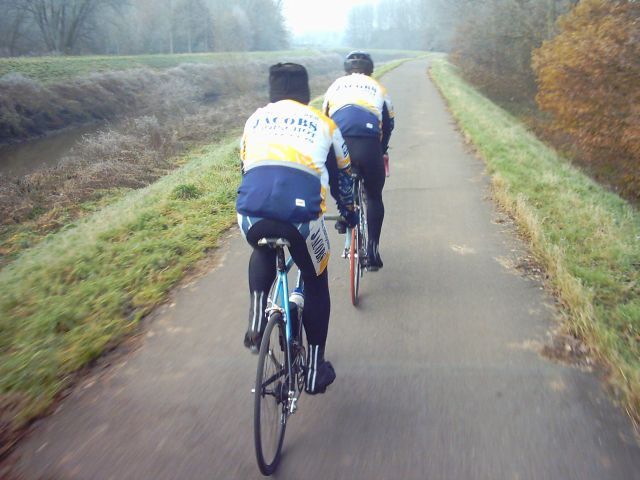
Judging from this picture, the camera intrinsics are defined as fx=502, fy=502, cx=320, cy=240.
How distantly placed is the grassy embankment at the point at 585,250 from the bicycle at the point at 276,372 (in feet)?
6.72

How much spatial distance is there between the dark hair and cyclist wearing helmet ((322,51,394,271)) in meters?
1.38

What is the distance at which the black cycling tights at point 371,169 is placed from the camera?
4.23 meters

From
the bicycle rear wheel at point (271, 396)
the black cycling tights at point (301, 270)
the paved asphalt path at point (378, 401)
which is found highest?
the black cycling tights at point (301, 270)

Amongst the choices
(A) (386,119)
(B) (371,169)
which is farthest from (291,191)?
(A) (386,119)

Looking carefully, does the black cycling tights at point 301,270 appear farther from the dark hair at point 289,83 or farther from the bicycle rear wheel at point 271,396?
the dark hair at point 289,83

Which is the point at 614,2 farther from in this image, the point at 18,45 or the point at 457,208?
the point at 18,45

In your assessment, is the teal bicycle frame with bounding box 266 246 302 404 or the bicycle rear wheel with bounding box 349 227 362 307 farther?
the bicycle rear wheel with bounding box 349 227 362 307

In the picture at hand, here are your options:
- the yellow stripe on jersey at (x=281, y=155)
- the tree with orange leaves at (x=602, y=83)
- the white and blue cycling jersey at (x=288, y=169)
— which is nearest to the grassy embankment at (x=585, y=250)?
the white and blue cycling jersey at (x=288, y=169)

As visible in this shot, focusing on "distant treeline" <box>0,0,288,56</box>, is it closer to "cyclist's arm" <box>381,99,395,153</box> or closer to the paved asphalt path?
"cyclist's arm" <box>381,99,395,153</box>

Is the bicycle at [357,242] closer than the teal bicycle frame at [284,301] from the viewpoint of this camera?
No

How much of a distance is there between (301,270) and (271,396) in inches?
27.2

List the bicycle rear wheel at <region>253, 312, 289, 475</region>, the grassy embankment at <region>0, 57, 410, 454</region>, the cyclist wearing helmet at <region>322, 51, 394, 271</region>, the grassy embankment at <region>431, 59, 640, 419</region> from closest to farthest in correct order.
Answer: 1. the bicycle rear wheel at <region>253, 312, 289, 475</region>
2. the grassy embankment at <region>0, 57, 410, 454</region>
3. the grassy embankment at <region>431, 59, 640, 419</region>
4. the cyclist wearing helmet at <region>322, 51, 394, 271</region>

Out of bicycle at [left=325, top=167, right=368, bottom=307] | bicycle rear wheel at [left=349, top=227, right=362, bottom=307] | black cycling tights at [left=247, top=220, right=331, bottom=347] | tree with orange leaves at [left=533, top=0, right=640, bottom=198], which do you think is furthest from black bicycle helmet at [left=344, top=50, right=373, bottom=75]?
tree with orange leaves at [left=533, top=0, right=640, bottom=198]

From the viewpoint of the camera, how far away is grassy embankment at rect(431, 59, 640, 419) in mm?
3561
